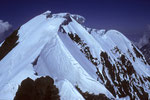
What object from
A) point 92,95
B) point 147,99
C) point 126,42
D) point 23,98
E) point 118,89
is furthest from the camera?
point 126,42

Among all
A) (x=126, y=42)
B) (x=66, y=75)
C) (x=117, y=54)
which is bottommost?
(x=66, y=75)

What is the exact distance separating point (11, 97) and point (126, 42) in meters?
51.8

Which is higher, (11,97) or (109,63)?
(109,63)

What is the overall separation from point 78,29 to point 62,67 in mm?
17955

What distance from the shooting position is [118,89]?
3041 cm

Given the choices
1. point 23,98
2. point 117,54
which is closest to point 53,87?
point 23,98

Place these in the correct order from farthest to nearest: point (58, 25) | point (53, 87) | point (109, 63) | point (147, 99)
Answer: point (147, 99), point (109, 63), point (58, 25), point (53, 87)

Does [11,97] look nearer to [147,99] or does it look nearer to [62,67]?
[62,67]

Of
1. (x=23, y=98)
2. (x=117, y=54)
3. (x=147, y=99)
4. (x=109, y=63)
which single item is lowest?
(x=147, y=99)

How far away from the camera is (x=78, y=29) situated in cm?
3409

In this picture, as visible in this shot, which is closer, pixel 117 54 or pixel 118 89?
pixel 118 89

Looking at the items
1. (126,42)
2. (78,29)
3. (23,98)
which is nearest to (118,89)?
(78,29)

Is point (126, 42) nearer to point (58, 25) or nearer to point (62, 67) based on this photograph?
point (58, 25)

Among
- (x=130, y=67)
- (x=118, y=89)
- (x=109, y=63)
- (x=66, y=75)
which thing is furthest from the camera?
(x=130, y=67)
